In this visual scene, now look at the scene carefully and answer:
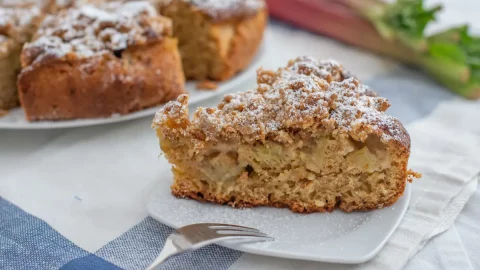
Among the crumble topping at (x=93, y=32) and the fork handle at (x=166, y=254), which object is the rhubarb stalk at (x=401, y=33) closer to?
the crumble topping at (x=93, y=32)

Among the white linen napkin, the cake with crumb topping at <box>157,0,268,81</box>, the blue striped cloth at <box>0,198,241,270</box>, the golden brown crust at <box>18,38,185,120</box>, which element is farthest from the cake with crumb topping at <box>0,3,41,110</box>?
the white linen napkin

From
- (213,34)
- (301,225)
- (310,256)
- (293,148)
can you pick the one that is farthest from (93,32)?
(310,256)

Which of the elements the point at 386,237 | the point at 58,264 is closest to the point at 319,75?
the point at 386,237

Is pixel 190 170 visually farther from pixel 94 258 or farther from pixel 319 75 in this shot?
pixel 319 75

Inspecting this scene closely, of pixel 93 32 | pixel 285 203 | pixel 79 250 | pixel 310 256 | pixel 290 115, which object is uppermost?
pixel 290 115

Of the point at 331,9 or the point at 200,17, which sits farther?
the point at 331,9

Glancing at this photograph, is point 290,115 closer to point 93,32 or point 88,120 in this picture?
point 88,120
